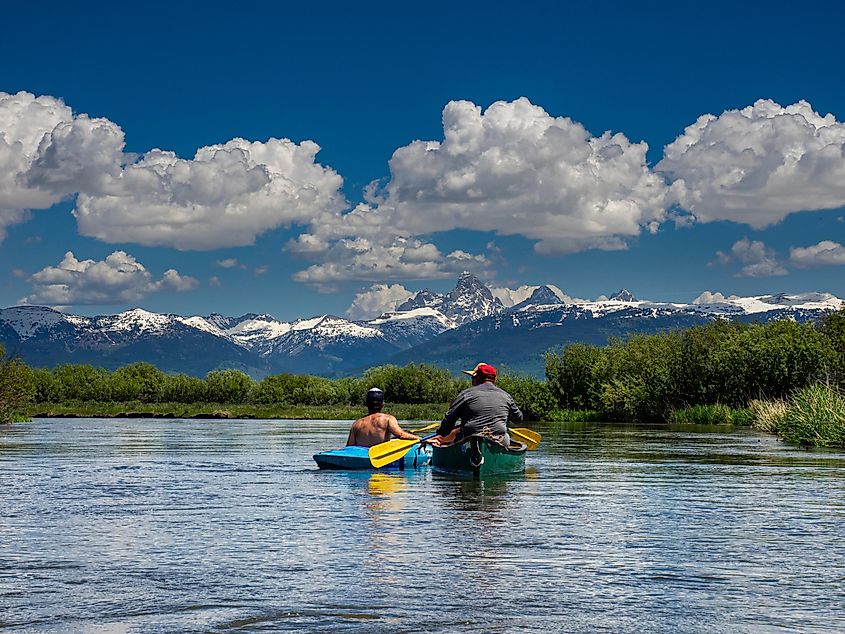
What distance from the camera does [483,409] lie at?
90.7ft

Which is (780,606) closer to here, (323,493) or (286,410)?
(323,493)

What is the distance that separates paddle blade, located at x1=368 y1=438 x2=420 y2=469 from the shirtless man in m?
0.22

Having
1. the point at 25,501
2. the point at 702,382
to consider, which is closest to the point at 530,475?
the point at 25,501

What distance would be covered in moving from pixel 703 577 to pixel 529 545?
3.26m

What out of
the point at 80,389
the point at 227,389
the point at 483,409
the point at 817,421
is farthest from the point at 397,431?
the point at 80,389

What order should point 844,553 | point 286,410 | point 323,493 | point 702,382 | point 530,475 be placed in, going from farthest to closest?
point 286,410 → point 702,382 → point 530,475 → point 323,493 → point 844,553

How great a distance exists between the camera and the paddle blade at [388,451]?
99.6 feet

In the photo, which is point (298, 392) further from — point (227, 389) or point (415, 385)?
point (415, 385)

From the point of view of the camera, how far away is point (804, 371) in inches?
3738

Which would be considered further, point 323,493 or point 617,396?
point 617,396

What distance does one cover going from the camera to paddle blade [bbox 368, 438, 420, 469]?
A: 30359 millimetres

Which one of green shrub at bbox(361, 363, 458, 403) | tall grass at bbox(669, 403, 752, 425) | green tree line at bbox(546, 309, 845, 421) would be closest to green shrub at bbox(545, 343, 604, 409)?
green tree line at bbox(546, 309, 845, 421)

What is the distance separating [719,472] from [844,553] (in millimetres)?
16684

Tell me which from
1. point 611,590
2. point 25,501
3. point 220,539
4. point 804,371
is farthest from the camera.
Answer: point 804,371
